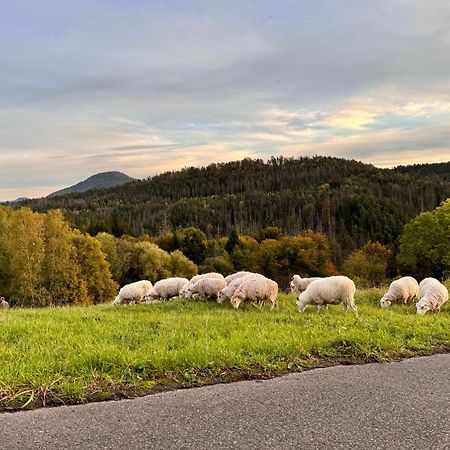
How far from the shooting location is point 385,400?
6.23 m

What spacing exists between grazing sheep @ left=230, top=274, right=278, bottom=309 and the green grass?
278cm

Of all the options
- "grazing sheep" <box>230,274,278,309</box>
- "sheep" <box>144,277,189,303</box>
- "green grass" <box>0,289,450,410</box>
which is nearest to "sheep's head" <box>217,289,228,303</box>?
"grazing sheep" <box>230,274,278,309</box>

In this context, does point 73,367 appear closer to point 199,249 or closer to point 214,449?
point 214,449

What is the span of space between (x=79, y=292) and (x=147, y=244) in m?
25.7

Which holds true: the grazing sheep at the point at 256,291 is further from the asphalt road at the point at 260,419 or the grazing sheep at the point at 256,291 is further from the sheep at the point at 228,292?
the asphalt road at the point at 260,419

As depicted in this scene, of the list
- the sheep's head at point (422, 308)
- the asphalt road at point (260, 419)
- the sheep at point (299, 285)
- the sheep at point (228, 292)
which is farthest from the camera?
the sheep at point (299, 285)

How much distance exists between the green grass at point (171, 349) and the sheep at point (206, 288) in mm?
4456

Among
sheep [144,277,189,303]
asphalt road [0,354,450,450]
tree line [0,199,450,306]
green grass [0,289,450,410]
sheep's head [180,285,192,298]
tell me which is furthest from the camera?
tree line [0,199,450,306]

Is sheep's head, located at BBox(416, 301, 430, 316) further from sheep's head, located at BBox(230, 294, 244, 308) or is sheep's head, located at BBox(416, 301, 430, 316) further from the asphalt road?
the asphalt road

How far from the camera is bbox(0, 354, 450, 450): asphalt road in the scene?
5051 millimetres

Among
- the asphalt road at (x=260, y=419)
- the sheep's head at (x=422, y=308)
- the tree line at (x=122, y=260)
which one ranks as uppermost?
the asphalt road at (x=260, y=419)

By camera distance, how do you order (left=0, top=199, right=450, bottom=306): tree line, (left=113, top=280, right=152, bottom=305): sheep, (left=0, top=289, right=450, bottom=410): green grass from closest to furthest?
1. (left=0, top=289, right=450, bottom=410): green grass
2. (left=113, top=280, right=152, bottom=305): sheep
3. (left=0, top=199, right=450, bottom=306): tree line

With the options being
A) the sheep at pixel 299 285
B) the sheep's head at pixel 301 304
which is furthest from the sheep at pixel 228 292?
the sheep at pixel 299 285

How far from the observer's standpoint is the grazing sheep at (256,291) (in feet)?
49.1
